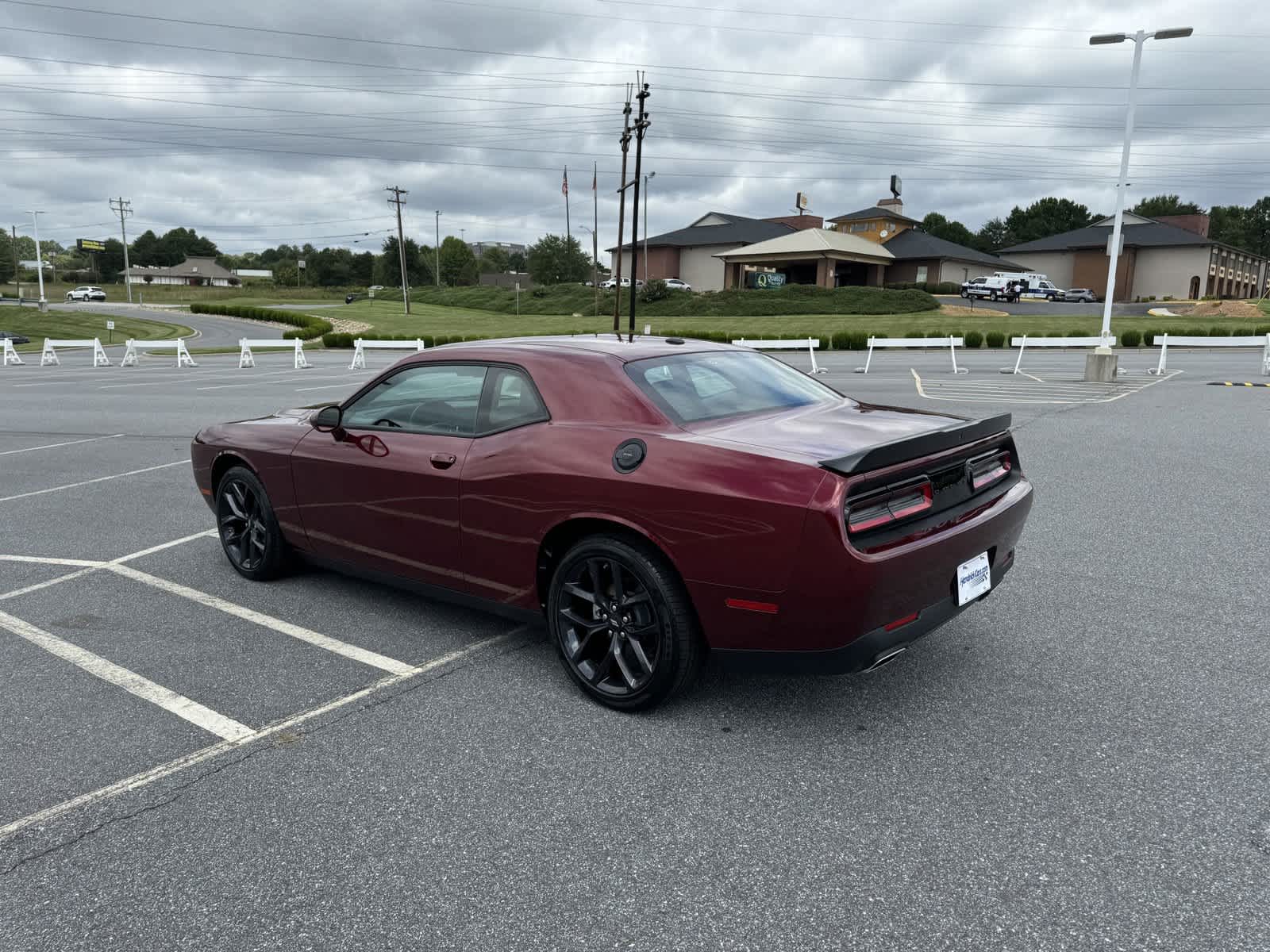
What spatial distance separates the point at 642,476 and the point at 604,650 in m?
0.84

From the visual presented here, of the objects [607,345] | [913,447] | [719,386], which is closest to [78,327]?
[607,345]

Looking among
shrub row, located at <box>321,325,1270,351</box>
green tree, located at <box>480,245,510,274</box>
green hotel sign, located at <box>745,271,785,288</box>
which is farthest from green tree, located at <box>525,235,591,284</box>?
shrub row, located at <box>321,325,1270,351</box>

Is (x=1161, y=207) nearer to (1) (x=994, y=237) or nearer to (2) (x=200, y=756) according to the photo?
(1) (x=994, y=237)

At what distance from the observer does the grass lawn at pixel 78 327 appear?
181 ft

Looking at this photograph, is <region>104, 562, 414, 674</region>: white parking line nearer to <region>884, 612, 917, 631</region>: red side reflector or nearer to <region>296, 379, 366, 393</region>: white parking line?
<region>884, 612, 917, 631</region>: red side reflector

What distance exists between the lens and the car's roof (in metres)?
4.22

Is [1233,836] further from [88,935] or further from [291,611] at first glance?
[291,611]

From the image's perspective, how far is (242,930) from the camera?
7.97 ft

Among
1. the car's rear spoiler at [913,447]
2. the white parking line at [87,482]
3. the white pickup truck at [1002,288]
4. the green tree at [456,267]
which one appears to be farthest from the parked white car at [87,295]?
the car's rear spoiler at [913,447]

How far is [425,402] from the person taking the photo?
4.52m

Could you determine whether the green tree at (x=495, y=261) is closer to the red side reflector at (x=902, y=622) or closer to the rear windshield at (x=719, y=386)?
the rear windshield at (x=719, y=386)

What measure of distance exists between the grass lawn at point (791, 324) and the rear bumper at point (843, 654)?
23706 millimetres

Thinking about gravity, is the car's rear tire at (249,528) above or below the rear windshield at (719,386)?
below

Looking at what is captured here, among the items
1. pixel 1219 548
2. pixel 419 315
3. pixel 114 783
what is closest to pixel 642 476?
pixel 114 783
